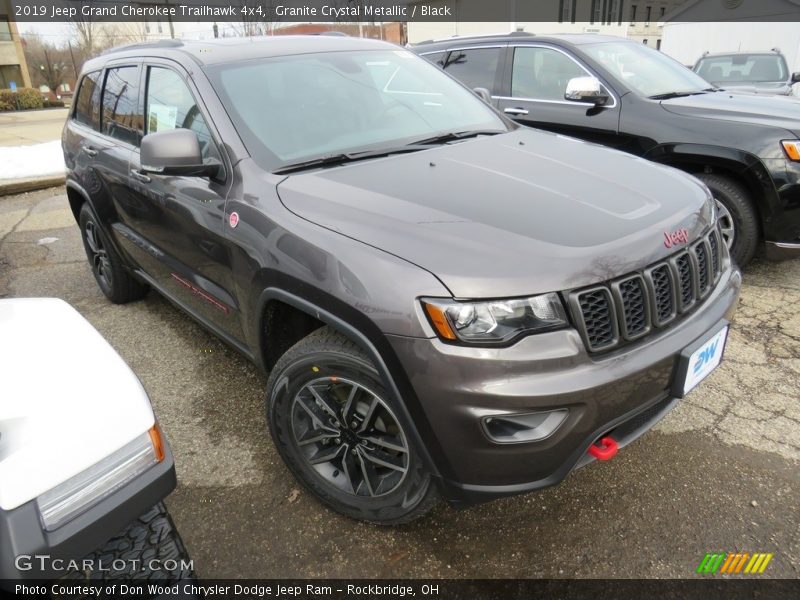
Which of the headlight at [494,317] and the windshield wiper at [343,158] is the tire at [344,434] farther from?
the windshield wiper at [343,158]

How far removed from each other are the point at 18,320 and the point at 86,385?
485 mm

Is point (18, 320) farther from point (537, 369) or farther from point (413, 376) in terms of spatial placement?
point (537, 369)

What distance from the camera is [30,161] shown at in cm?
971

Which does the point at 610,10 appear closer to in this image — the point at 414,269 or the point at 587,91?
the point at 587,91

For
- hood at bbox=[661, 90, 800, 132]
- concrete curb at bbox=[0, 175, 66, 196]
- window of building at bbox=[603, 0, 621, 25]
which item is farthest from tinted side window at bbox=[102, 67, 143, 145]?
window of building at bbox=[603, 0, 621, 25]

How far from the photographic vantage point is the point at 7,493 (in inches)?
44.5

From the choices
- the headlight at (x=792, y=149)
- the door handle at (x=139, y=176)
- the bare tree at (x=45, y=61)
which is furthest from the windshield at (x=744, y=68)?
the bare tree at (x=45, y=61)

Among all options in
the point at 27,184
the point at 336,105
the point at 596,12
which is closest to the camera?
the point at 336,105

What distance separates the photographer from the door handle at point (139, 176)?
9.90 ft

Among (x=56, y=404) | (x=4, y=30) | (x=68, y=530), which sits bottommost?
(x=68, y=530)

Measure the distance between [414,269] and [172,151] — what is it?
1235mm

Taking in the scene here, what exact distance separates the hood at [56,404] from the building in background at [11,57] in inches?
1722

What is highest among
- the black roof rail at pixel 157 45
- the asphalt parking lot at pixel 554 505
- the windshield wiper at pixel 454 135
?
the black roof rail at pixel 157 45

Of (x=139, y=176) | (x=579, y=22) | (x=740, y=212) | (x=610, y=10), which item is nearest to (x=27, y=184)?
(x=139, y=176)
